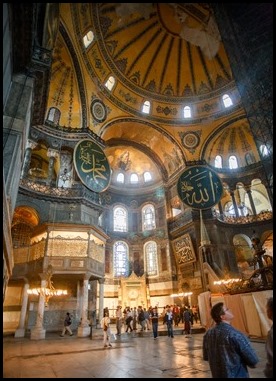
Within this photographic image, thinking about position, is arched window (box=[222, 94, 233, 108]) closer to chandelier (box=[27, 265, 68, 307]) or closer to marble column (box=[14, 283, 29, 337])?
chandelier (box=[27, 265, 68, 307])

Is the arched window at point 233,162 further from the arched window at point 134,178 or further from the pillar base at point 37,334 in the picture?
the pillar base at point 37,334

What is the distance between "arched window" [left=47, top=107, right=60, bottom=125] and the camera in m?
16.2

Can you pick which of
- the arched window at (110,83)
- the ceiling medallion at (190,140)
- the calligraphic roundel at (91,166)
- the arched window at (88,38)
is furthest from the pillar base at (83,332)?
the arched window at (88,38)

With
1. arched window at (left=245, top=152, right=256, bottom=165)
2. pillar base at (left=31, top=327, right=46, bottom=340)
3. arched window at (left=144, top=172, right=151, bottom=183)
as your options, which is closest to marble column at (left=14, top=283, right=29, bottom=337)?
pillar base at (left=31, top=327, right=46, bottom=340)

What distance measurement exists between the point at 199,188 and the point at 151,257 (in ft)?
32.1

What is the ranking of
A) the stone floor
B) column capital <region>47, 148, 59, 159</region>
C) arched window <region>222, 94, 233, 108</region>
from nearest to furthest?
the stone floor
column capital <region>47, 148, 59, 159</region>
arched window <region>222, 94, 233, 108</region>

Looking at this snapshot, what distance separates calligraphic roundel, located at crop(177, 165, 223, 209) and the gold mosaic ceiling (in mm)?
6188

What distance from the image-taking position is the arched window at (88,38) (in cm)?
1695

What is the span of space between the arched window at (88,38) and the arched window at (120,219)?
13584 millimetres

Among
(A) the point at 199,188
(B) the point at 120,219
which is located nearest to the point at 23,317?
(A) the point at 199,188

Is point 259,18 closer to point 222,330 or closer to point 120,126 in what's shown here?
point 222,330

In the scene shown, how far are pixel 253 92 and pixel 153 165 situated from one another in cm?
1520

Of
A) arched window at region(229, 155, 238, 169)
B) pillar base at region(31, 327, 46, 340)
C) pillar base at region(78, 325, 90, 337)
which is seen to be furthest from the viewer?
arched window at region(229, 155, 238, 169)

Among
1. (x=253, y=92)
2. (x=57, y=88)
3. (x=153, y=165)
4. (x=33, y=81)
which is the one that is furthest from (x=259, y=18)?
(x=153, y=165)
